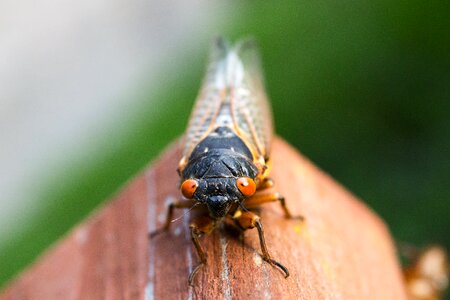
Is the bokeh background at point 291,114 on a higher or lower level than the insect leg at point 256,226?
lower

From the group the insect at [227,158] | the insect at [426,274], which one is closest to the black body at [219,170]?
the insect at [227,158]

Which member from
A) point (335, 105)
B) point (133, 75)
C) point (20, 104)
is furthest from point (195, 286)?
point (20, 104)

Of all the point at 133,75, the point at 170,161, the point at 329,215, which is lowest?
the point at 133,75

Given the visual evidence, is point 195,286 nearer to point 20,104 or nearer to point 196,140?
point 196,140

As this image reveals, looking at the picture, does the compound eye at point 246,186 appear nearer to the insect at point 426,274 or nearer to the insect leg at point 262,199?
the insect leg at point 262,199

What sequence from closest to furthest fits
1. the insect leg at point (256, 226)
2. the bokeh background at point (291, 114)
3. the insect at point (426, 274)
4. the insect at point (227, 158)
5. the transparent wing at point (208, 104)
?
the insect leg at point (256, 226), the insect at point (227, 158), the transparent wing at point (208, 104), the insect at point (426, 274), the bokeh background at point (291, 114)

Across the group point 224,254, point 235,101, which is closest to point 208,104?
point 235,101

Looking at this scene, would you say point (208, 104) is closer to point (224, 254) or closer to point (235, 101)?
point (235, 101)

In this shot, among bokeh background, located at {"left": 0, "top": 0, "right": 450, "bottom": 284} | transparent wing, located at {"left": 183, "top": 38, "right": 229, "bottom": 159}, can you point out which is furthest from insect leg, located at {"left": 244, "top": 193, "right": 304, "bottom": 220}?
bokeh background, located at {"left": 0, "top": 0, "right": 450, "bottom": 284}
